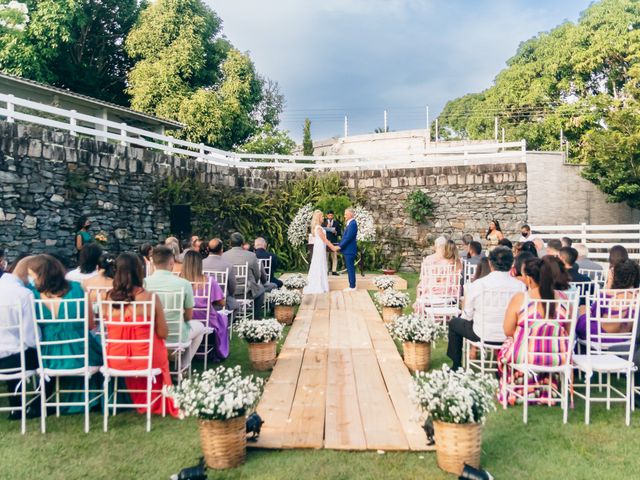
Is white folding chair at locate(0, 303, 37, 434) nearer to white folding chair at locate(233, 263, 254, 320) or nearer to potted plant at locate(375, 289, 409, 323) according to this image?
white folding chair at locate(233, 263, 254, 320)

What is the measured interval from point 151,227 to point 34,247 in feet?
11.1

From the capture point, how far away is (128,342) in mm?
4000

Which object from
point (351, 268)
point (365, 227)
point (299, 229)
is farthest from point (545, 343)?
point (299, 229)

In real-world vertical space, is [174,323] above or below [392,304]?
above

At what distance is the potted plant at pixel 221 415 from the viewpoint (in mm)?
3133

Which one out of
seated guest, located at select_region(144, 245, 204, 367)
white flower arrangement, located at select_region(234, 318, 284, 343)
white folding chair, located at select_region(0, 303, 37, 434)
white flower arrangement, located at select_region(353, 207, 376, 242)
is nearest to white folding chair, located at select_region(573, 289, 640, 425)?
white flower arrangement, located at select_region(234, 318, 284, 343)

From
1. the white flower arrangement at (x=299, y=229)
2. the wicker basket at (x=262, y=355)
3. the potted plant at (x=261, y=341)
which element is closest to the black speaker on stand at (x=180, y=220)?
the white flower arrangement at (x=299, y=229)

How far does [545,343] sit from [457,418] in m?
1.56

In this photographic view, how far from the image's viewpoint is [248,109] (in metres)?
23.8

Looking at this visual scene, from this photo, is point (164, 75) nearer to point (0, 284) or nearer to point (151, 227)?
point (151, 227)

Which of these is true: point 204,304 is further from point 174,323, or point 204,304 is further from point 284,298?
point 284,298

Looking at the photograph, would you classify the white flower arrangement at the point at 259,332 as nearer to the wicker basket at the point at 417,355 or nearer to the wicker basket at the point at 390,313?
→ the wicker basket at the point at 417,355

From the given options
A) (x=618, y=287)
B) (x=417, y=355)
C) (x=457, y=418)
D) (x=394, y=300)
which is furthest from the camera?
(x=394, y=300)

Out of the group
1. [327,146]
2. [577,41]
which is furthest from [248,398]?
[327,146]
